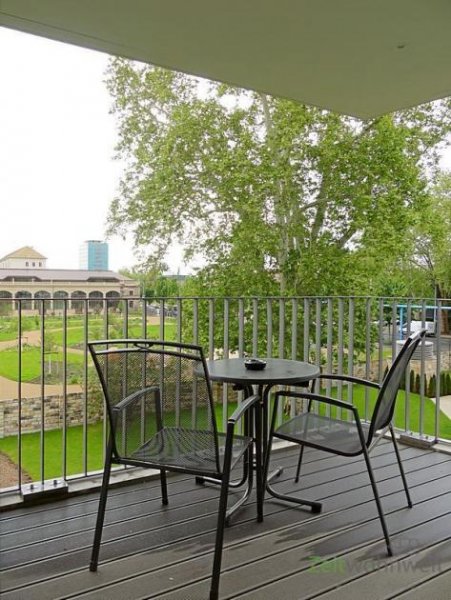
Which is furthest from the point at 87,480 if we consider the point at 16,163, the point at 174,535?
the point at 16,163

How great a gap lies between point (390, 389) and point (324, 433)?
410mm

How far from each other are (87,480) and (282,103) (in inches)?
391

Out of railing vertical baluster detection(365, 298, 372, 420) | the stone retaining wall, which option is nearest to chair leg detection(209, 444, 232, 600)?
railing vertical baluster detection(365, 298, 372, 420)

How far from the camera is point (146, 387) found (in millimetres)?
2391

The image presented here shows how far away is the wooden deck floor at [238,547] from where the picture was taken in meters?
2.00

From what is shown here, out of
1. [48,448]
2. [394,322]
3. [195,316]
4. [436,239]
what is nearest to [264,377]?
[195,316]

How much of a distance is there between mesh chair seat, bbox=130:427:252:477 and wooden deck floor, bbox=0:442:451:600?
42 centimetres

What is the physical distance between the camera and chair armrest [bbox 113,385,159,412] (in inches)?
87.7

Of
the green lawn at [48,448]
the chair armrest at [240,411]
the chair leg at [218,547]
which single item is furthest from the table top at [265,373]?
the green lawn at [48,448]

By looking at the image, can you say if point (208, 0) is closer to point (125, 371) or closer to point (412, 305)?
point (125, 371)

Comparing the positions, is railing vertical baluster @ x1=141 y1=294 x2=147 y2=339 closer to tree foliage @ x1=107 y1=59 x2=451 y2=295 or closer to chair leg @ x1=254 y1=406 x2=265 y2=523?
chair leg @ x1=254 y1=406 x2=265 y2=523

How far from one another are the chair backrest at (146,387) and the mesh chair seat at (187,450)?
0.12 ft

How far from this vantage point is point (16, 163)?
14.1 metres

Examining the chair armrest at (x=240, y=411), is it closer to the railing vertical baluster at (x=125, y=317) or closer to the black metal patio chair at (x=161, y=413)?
the black metal patio chair at (x=161, y=413)
